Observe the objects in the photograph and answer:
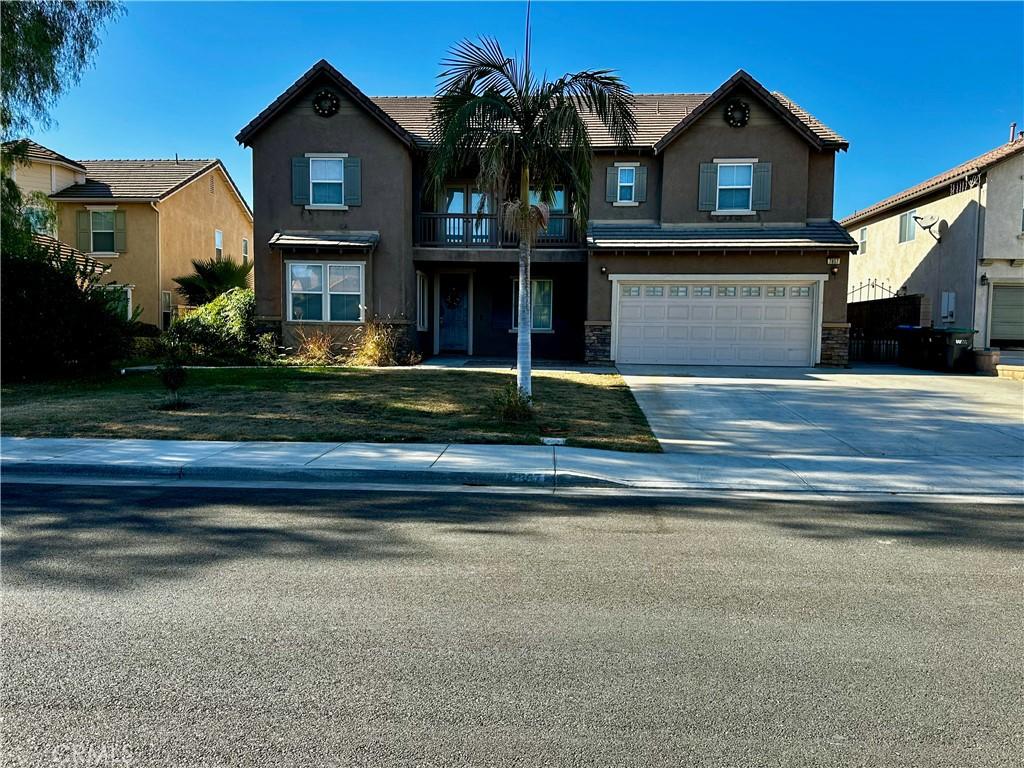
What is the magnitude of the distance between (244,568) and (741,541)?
13.0ft

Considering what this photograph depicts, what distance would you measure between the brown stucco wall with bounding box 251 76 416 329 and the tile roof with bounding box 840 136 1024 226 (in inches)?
695

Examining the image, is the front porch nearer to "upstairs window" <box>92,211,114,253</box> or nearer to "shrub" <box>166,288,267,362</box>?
"shrub" <box>166,288,267,362</box>

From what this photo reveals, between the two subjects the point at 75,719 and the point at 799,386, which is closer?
the point at 75,719

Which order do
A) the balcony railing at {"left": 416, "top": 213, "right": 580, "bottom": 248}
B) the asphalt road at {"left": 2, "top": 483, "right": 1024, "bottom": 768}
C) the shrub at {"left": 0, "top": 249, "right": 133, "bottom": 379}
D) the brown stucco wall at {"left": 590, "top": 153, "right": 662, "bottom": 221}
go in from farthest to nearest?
the balcony railing at {"left": 416, "top": 213, "right": 580, "bottom": 248} → the brown stucco wall at {"left": 590, "top": 153, "right": 662, "bottom": 221} → the shrub at {"left": 0, "top": 249, "right": 133, "bottom": 379} → the asphalt road at {"left": 2, "top": 483, "right": 1024, "bottom": 768}

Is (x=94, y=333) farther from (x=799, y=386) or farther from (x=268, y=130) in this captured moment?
(x=799, y=386)

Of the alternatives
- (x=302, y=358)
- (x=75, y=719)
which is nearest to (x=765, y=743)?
(x=75, y=719)

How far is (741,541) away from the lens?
6.04 m

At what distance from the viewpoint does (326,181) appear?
21188mm

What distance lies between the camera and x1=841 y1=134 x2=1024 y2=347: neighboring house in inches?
875

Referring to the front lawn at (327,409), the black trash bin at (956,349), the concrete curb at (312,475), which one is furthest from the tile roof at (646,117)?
the concrete curb at (312,475)

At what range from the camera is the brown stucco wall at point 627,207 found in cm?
2194

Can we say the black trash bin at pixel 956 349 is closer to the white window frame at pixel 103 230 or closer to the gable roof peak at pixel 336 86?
the gable roof peak at pixel 336 86

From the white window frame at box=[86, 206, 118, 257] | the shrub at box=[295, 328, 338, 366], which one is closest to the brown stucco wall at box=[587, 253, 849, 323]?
the shrub at box=[295, 328, 338, 366]

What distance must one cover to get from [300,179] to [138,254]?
9.16 meters
